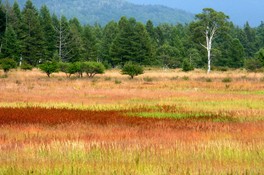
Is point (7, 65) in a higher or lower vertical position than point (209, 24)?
lower

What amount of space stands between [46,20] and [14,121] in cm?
6983

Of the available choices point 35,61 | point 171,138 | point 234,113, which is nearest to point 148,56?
point 35,61

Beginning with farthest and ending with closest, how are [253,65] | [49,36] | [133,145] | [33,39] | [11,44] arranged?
1. [49,36]
2. [33,39]
3. [11,44]
4. [253,65]
5. [133,145]

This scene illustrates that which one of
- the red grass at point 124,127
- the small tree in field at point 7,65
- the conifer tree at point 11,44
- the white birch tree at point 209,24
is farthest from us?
the conifer tree at point 11,44

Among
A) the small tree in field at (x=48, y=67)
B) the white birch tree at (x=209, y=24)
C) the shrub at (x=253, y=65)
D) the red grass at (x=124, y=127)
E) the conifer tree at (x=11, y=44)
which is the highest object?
the white birch tree at (x=209, y=24)

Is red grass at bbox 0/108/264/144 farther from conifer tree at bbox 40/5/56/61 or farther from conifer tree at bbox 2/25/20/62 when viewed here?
conifer tree at bbox 40/5/56/61

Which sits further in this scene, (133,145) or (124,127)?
(124,127)

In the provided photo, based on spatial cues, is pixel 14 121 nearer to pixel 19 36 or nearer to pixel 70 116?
pixel 70 116

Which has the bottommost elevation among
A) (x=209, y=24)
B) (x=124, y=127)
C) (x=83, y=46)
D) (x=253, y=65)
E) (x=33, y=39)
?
(x=124, y=127)

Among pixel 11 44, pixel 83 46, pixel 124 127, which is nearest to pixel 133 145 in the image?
pixel 124 127

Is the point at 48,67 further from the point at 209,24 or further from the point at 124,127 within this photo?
the point at 124,127

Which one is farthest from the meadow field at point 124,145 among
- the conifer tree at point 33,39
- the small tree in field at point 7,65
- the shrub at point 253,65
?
the conifer tree at point 33,39

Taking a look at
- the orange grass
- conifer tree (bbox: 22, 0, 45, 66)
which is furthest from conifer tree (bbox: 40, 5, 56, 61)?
the orange grass

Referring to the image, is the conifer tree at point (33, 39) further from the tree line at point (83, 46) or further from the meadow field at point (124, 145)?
the meadow field at point (124, 145)
